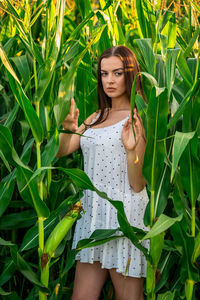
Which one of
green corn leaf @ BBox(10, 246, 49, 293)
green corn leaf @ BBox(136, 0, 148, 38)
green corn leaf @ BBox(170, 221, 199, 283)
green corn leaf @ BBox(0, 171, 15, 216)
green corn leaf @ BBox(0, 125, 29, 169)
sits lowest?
green corn leaf @ BBox(10, 246, 49, 293)

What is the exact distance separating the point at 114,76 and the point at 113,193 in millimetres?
437

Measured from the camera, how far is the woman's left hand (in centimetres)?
167

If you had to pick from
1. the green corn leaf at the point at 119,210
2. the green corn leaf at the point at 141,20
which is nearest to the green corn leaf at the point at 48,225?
the green corn leaf at the point at 119,210

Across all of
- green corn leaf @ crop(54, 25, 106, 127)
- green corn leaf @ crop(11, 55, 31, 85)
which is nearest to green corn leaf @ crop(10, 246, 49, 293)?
green corn leaf @ crop(54, 25, 106, 127)

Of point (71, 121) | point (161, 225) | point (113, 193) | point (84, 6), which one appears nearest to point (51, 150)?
point (71, 121)

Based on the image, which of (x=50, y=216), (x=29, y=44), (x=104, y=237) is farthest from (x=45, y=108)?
(x=104, y=237)

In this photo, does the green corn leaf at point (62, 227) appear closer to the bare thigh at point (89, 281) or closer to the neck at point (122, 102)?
the bare thigh at point (89, 281)

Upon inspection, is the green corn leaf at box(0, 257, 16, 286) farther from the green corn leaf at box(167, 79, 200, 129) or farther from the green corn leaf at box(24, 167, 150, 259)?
the green corn leaf at box(167, 79, 200, 129)

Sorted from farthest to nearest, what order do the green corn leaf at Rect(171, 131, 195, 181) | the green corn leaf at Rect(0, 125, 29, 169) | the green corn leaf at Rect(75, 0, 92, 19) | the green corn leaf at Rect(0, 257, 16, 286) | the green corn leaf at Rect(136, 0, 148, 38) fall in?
the green corn leaf at Rect(75, 0, 92, 19)
the green corn leaf at Rect(136, 0, 148, 38)
the green corn leaf at Rect(0, 257, 16, 286)
the green corn leaf at Rect(0, 125, 29, 169)
the green corn leaf at Rect(171, 131, 195, 181)

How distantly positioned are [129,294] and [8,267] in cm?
56

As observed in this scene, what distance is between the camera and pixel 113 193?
1.83m

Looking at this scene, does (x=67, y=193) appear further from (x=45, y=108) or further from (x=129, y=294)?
(x=129, y=294)

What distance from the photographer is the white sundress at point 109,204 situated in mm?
1809

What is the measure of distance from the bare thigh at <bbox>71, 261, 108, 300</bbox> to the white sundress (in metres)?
0.04
